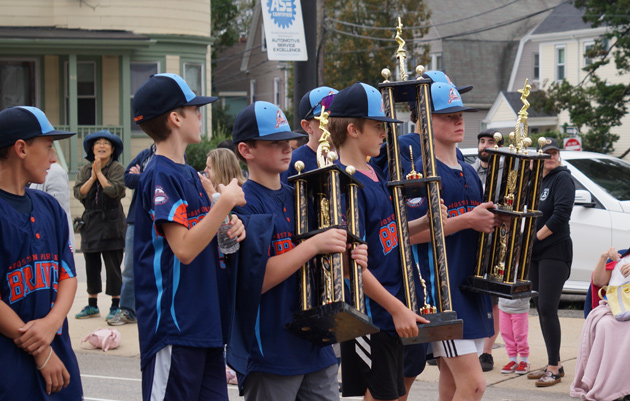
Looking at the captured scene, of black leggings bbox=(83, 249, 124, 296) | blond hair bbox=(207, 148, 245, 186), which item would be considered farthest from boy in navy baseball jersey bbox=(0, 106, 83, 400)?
black leggings bbox=(83, 249, 124, 296)

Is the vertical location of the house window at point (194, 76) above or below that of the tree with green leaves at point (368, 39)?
below

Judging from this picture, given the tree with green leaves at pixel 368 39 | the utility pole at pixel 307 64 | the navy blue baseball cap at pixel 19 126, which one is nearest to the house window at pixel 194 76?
the tree with green leaves at pixel 368 39

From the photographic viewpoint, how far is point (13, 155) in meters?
3.86

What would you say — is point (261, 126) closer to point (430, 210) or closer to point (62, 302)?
point (430, 210)

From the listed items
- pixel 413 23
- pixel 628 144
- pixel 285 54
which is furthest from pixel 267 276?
pixel 628 144

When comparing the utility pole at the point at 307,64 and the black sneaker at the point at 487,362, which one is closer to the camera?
the black sneaker at the point at 487,362

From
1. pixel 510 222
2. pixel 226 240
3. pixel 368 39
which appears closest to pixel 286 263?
pixel 226 240

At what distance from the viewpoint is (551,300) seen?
298 inches

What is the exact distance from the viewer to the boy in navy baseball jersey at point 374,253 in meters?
4.52

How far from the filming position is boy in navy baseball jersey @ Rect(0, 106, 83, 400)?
144 inches

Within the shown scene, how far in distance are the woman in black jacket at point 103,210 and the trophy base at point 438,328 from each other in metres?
5.78

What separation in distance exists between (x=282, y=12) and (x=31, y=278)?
21.6ft

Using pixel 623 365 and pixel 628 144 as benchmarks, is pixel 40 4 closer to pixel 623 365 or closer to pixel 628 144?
pixel 623 365

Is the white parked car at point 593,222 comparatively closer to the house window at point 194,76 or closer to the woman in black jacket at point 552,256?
the woman in black jacket at point 552,256
